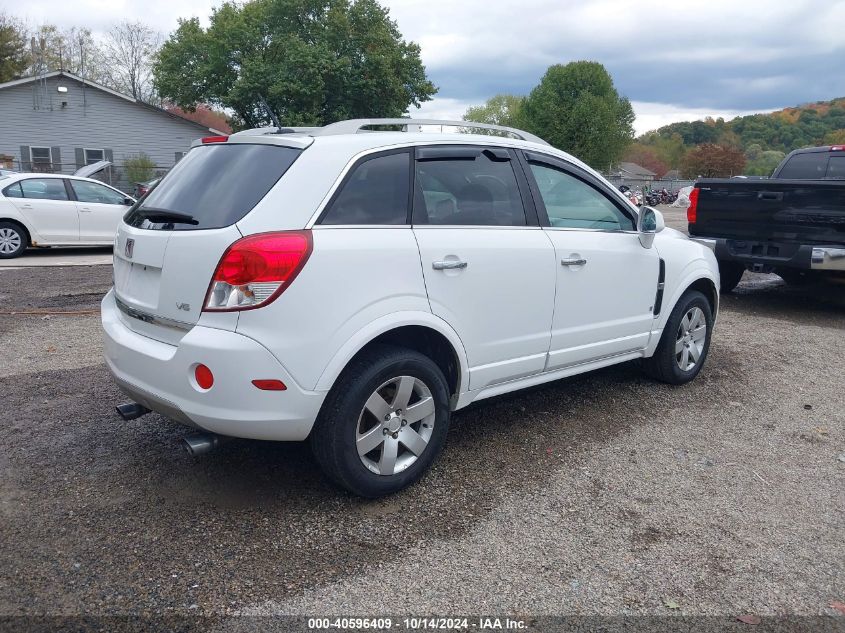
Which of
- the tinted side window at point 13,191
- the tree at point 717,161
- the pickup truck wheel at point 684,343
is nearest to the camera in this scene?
the pickup truck wheel at point 684,343

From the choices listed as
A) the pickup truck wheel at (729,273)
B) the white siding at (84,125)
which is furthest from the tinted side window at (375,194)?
the white siding at (84,125)

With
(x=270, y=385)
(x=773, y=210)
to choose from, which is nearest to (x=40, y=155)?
(x=773, y=210)

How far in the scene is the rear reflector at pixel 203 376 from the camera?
3021 millimetres

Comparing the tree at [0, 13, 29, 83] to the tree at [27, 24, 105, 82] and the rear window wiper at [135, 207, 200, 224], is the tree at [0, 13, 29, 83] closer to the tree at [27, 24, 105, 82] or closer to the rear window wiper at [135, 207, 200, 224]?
the tree at [27, 24, 105, 82]

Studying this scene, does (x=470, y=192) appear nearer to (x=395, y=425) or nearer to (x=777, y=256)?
(x=395, y=425)

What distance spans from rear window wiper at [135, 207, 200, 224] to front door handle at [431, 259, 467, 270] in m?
1.14

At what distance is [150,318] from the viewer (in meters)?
3.39

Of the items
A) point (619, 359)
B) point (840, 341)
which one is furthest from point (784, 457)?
point (840, 341)

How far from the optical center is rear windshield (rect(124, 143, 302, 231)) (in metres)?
3.20

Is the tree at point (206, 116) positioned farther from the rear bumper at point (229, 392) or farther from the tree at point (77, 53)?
the rear bumper at point (229, 392)

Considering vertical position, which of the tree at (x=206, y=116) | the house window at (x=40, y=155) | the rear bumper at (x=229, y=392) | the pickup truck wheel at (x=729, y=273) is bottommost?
the pickup truck wheel at (x=729, y=273)

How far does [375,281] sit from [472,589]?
139 centimetres

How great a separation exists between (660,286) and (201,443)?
3.32 m

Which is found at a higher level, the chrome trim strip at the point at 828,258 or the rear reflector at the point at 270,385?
the chrome trim strip at the point at 828,258
